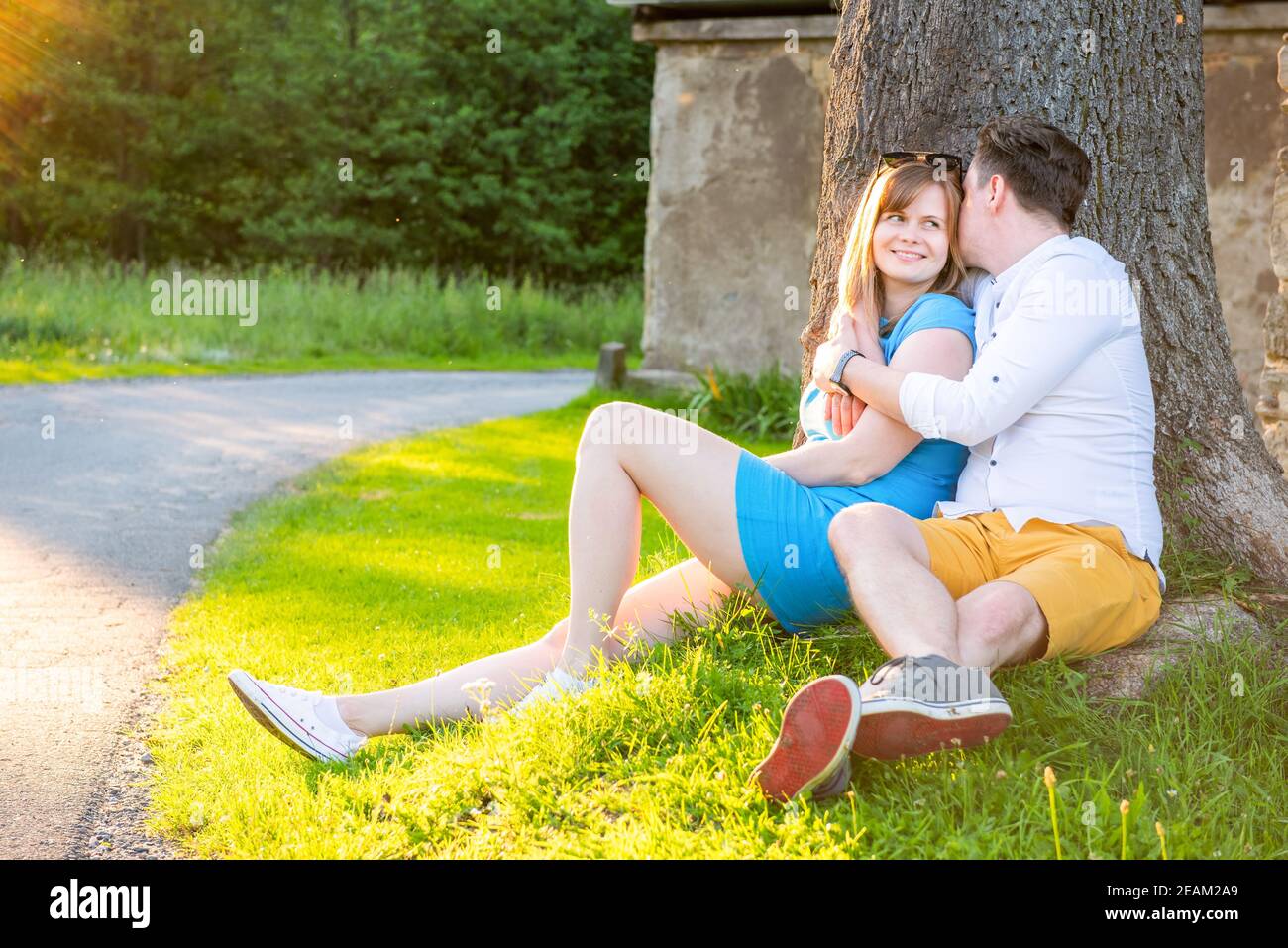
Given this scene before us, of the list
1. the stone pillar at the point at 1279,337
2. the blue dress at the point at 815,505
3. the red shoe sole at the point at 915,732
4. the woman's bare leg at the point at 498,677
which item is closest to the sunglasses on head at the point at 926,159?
the blue dress at the point at 815,505

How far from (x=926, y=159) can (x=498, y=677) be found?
1970 millimetres

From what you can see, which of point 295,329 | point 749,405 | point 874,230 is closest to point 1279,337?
point 874,230

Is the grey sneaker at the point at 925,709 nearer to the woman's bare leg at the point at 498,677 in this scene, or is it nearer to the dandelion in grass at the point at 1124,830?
the dandelion in grass at the point at 1124,830

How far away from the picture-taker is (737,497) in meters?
3.49

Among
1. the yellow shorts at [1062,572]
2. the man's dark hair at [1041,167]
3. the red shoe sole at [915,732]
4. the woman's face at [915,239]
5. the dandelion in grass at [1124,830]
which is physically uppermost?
the man's dark hair at [1041,167]

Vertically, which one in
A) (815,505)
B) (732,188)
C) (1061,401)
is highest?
(732,188)

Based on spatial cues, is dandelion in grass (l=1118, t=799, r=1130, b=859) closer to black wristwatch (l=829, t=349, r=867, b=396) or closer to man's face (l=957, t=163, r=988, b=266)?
black wristwatch (l=829, t=349, r=867, b=396)

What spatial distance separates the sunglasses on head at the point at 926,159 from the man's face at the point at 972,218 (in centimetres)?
10

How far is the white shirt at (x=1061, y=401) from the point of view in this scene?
3318mm

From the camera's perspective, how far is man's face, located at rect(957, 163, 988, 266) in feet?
12.0

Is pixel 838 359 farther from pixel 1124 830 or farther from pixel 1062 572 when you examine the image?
pixel 1124 830

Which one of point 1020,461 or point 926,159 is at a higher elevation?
point 926,159

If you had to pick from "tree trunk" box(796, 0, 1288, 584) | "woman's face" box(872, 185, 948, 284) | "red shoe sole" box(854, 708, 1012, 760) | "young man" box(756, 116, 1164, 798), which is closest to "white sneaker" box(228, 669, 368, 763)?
"young man" box(756, 116, 1164, 798)

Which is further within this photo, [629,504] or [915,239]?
[915,239]
